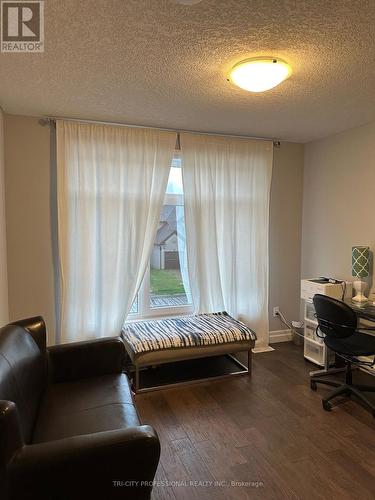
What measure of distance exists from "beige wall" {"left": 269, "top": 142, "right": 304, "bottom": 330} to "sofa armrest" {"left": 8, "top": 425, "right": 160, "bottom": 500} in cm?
304

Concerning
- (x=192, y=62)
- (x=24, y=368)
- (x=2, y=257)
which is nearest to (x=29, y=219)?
(x=2, y=257)

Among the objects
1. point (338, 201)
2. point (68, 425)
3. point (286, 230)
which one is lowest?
point (68, 425)

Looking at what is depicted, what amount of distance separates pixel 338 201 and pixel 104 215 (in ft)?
8.31

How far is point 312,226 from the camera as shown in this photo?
4082 millimetres

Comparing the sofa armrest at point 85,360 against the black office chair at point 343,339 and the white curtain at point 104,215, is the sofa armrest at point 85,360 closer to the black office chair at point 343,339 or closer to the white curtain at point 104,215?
the white curtain at point 104,215

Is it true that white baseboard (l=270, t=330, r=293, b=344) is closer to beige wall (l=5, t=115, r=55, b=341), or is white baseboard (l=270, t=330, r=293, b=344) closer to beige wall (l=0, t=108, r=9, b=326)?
beige wall (l=5, t=115, r=55, b=341)

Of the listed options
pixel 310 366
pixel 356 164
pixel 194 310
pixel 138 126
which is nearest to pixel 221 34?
pixel 138 126

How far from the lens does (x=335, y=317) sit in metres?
2.58

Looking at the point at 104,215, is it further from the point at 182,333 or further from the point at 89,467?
the point at 89,467

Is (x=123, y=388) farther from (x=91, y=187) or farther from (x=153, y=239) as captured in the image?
(x=91, y=187)

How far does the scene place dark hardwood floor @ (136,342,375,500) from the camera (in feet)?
6.09

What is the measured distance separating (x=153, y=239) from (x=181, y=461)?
79.9 inches

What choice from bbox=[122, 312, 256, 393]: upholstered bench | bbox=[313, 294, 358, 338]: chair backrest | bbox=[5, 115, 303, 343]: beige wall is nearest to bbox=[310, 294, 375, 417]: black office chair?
bbox=[313, 294, 358, 338]: chair backrest

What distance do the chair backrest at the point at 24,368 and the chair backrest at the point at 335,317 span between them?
212 cm
